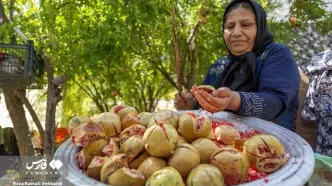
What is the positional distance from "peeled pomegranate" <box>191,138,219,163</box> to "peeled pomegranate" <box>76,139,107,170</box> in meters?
0.39

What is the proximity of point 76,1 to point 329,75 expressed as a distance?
6.86ft

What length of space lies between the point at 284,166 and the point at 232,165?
22 cm

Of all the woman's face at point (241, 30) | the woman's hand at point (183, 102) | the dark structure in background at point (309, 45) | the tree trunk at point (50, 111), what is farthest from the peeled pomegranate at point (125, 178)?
the dark structure in background at point (309, 45)

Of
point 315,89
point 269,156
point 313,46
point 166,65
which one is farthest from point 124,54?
point 313,46

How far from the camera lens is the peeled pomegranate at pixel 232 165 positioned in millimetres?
1370

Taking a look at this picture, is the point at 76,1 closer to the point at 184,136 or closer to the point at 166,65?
the point at 166,65

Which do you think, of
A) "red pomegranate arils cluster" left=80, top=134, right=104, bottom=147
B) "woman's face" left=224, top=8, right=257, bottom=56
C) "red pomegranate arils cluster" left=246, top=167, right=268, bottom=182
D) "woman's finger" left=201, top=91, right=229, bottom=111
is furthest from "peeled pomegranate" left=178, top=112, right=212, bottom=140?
"woman's face" left=224, top=8, right=257, bottom=56

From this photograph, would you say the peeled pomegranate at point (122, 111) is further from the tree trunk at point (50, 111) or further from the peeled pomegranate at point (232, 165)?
the tree trunk at point (50, 111)

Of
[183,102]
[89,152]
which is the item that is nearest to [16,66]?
[183,102]

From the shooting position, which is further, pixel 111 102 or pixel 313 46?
pixel 313 46

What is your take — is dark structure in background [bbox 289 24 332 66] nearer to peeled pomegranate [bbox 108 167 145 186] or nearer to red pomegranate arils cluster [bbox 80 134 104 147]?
red pomegranate arils cluster [bbox 80 134 104 147]

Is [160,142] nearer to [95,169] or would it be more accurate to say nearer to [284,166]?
[95,169]

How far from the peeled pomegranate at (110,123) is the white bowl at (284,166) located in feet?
0.52

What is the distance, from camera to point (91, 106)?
231 inches
